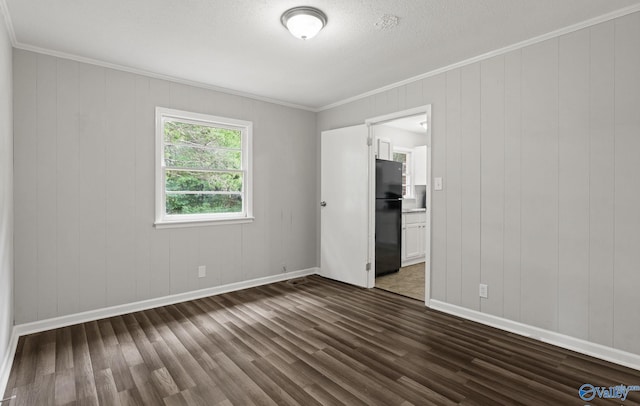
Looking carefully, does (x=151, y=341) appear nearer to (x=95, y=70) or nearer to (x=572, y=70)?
(x=95, y=70)

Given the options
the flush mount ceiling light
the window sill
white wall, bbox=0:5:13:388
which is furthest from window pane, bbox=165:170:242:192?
the flush mount ceiling light

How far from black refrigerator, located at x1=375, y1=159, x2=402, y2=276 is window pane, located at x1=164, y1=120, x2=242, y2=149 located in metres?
2.07

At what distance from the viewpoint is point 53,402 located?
1942 millimetres

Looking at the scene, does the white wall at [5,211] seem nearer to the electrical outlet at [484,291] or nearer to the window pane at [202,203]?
the window pane at [202,203]

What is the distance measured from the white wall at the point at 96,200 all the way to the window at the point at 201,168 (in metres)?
0.11

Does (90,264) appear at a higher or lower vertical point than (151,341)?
higher

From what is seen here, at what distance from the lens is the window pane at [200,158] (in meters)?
3.75

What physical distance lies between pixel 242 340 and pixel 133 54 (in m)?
2.80

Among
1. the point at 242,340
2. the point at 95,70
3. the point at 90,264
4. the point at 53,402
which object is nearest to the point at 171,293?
the point at 90,264

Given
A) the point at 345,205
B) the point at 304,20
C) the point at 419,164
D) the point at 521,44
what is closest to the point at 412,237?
the point at 419,164

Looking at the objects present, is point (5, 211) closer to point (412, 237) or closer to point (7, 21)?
point (7, 21)

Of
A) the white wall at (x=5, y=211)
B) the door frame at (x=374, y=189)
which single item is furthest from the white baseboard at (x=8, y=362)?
the door frame at (x=374, y=189)

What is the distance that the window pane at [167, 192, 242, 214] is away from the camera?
3802 millimetres

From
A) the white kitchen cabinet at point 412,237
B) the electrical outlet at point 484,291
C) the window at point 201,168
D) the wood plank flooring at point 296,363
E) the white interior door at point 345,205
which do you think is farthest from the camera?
the white kitchen cabinet at point 412,237
